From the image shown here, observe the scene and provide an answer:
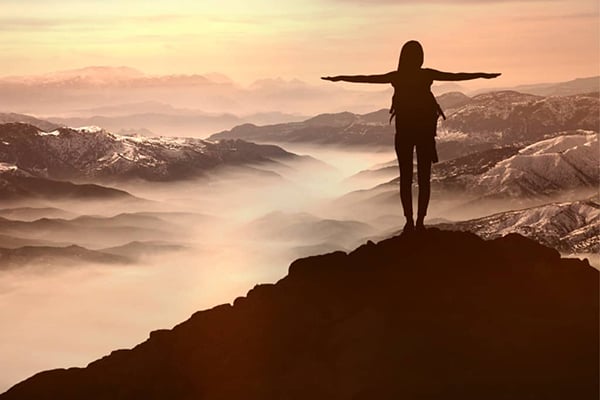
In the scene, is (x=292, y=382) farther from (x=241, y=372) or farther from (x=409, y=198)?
(x=409, y=198)

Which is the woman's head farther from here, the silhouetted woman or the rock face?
the rock face

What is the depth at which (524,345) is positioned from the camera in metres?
29.3

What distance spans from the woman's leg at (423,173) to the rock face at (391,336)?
1.33 m

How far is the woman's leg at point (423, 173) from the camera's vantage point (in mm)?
36750

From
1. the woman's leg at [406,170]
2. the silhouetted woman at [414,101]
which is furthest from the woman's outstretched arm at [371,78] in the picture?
the woman's leg at [406,170]

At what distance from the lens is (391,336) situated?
3064 cm

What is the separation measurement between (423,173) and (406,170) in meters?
1.04

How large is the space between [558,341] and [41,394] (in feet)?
88.8

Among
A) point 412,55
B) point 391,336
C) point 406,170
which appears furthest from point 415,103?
point 391,336

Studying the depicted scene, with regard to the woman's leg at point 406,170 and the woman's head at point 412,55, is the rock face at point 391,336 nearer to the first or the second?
the woman's leg at point 406,170

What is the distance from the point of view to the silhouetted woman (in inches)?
1391

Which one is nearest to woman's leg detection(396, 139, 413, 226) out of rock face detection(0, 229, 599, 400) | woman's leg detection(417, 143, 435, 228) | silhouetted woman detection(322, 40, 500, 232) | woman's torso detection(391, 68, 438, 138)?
silhouetted woman detection(322, 40, 500, 232)

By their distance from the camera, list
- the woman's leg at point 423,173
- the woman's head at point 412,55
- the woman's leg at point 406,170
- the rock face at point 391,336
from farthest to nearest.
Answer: the woman's leg at point 406,170, the woman's leg at point 423,173, the woman's head at point 412,55, the rock face at point 391,336

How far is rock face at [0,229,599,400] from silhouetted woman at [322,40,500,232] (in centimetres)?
464
